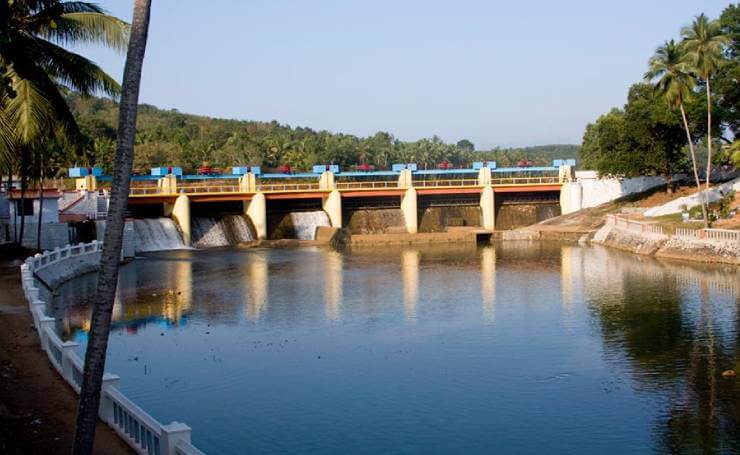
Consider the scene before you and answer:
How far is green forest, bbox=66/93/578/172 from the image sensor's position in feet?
354

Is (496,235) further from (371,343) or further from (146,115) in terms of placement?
(146,115)

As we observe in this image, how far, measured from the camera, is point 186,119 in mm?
188125

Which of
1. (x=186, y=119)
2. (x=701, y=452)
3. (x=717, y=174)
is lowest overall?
(x=701, y=452)

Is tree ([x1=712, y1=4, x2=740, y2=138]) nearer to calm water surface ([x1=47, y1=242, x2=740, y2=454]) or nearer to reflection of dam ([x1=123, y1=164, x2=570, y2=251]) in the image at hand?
reflection of dam ([x1=123, y1=164, x2=570, y2=251])

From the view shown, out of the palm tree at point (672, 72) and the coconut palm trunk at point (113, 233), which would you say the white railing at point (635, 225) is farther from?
the coconut palm trunk at point (113, 233)

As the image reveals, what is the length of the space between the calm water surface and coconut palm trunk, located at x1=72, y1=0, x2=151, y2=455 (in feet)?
28.6

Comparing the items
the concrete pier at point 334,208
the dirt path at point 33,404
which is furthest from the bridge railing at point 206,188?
the dirt path at point 33,404

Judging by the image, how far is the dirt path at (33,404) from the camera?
51.1ft

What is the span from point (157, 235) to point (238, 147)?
183 ft

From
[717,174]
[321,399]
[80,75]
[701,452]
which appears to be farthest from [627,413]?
[717,174]

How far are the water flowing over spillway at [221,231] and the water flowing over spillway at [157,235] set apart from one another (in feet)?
7.04

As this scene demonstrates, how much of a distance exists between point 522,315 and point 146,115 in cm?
17291

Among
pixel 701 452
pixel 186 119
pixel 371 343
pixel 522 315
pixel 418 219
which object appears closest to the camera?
pixel 701 452

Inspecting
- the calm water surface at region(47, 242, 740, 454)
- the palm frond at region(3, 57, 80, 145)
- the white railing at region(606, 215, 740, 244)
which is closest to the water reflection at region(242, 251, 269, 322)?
the calm water surface at region(47, 242, 740, 454)
